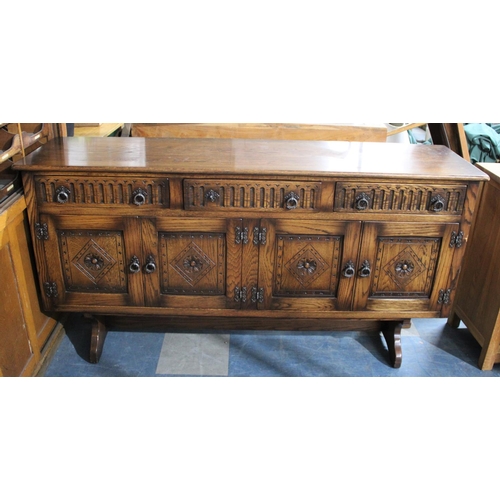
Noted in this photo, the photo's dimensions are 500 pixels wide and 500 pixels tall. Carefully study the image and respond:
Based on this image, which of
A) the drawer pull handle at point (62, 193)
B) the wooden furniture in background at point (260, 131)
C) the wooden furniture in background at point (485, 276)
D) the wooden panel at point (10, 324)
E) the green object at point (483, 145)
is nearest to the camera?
the wooden panel at point (10, 324)

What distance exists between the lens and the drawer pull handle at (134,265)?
6.94ft

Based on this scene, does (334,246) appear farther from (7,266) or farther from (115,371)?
(7,266)

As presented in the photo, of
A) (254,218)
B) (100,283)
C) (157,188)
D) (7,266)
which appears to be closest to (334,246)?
(254,218)

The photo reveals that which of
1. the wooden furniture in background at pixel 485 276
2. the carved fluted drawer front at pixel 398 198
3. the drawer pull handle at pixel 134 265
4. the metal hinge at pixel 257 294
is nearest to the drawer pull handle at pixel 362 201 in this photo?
the carved fluted drawer front at pixel 398 198

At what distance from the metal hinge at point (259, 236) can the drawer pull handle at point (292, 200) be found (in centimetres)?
14

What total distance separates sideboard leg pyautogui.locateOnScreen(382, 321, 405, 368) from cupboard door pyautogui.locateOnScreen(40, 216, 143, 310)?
1149mm

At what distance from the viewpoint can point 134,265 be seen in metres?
2.12

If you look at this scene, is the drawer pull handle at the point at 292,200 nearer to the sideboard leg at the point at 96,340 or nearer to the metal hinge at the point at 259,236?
the metal hinge at the point at 259,236

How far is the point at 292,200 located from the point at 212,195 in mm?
305

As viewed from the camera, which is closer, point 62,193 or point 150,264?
point 62,193

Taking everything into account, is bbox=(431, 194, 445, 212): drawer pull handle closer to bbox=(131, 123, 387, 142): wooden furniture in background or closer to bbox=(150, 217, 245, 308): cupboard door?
bbox=(150, 217, 245, 308): cupboard door

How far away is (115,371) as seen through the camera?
90.7 inches

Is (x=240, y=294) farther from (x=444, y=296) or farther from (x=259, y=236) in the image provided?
(x=444, y=296)

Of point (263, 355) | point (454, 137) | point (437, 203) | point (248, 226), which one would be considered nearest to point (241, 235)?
point (248, 226)
